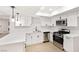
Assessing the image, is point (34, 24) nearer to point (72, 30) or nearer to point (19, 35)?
point (72, 30)

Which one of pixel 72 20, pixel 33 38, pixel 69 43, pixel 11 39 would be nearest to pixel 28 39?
pixel 33 38

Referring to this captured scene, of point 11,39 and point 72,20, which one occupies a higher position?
point 72,20

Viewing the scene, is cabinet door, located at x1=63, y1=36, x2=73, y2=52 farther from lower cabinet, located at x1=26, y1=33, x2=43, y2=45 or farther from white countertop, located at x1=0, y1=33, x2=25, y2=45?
white countertop, located at x1=0, y1=33, x2=25, y2=45

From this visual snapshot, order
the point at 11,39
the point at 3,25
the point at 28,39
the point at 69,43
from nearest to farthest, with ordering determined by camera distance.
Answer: the point at 11,39
the point at 3,25
the point at 69,43
the point at 28,39

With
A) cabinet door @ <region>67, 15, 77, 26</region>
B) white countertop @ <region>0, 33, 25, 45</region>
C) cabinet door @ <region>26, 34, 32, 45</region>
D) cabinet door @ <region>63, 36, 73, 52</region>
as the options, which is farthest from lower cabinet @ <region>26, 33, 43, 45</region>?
white countertop @ <region>0, 33, 25, 45</region>

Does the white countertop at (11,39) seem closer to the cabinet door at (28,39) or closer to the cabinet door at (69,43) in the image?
the cabinet door at (69,43)

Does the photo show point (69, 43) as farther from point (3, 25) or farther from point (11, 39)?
point (3, 25)

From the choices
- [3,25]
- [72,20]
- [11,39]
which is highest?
[72,20]

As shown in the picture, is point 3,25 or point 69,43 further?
point 69,43

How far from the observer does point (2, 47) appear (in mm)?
1165

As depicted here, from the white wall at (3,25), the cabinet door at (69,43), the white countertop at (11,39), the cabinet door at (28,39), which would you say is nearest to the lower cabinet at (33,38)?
the cabinet door at (28,39)

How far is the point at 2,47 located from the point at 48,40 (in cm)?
340

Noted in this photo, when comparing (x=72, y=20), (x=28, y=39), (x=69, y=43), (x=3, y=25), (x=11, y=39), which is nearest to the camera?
(x=11, y=39)
